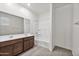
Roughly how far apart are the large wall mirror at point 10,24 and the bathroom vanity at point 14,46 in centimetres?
30

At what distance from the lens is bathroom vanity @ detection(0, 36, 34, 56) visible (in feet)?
4.95

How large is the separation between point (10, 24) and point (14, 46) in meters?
0.67

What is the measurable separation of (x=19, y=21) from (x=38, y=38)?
2.79ft

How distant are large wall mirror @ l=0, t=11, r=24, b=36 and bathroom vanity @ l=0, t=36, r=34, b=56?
1.00ft

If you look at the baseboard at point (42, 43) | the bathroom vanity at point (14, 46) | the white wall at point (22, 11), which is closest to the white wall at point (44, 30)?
the baseboard at point (42, 43)

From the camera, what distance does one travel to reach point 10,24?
195cm

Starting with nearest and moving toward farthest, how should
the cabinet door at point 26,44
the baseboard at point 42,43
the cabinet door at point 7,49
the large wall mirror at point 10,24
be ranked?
the cabinet door at point 7,49
the baseboard at point 42,43
the large wall mirror at point 10,24
the cabinet door at point 26,44

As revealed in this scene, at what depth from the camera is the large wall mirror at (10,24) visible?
179 centimetres

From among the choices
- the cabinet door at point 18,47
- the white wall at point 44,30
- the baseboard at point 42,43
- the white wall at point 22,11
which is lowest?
the cabinet door at point 18,47

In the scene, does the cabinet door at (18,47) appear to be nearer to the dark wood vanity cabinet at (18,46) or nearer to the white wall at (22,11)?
the dark wood vanity cabinet at (18,46)

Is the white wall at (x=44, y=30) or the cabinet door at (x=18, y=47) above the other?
the white wall at (x=44, y=30)

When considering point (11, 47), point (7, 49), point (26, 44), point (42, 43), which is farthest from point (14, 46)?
point (42, 43)

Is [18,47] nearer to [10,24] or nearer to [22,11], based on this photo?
[10,24]

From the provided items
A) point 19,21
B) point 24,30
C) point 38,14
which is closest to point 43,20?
point 38,14
